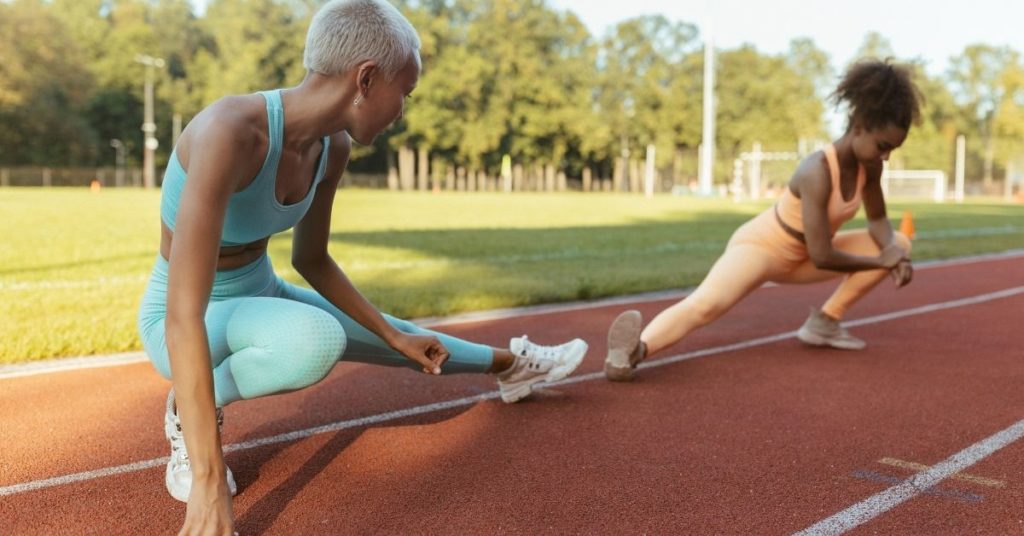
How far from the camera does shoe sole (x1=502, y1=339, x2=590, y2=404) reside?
4.30 m

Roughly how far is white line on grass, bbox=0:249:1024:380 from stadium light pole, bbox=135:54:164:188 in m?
52.4

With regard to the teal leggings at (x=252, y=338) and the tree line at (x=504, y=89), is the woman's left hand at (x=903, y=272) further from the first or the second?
the tree line at (x=504, y=89)

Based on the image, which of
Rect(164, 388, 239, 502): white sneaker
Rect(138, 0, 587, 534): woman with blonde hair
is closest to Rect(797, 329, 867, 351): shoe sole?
Rect(138, 0, 587, 534): woman with blonde hair

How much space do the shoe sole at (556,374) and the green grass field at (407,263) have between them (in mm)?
2997

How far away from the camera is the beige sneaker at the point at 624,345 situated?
5039 mm

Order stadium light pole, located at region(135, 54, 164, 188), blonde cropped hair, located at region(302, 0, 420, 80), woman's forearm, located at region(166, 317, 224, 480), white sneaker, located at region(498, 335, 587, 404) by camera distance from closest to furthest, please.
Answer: woman's forearm, located at region(166, 317, 224, 480) → blonde cropped hair, located at region(302, 0, 420, 80) → white sneaker, located at region(498, 335, 587, 404) → stadium light pole, located at region(135, 54, 164, 188)

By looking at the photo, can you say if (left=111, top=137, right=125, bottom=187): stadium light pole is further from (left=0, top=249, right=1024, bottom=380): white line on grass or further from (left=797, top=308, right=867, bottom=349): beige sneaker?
(left=797, top=308, right=867, bottom=349): beige sneaker

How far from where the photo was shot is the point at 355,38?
8.59 feet

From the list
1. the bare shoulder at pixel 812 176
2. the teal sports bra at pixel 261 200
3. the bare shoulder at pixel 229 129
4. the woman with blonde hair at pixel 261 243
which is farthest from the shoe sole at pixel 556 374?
the bare shoulder at pixel 229 129

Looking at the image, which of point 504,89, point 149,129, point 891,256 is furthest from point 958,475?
point 504,89

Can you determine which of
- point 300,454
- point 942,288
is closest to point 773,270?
point 300,454

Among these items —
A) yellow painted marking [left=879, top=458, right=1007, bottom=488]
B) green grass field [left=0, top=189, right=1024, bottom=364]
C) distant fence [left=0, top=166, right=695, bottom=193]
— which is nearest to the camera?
yellow painted marking [left=879, top=458, right=1007, bottom=488]

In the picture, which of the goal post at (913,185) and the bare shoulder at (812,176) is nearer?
the bare shoulder at (812,176)

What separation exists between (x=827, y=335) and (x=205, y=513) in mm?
4851
